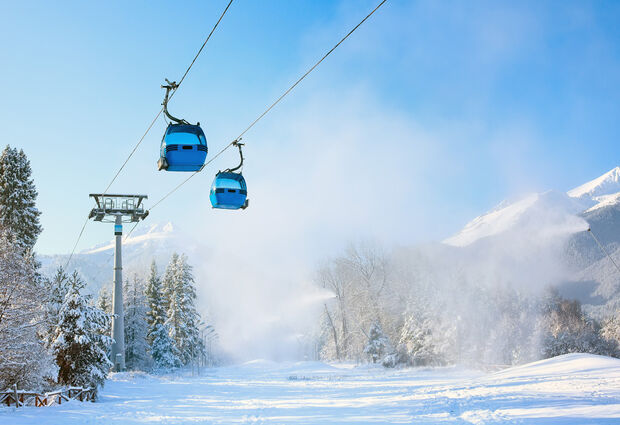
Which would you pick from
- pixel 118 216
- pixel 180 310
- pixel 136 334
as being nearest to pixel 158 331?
pixel 136 334

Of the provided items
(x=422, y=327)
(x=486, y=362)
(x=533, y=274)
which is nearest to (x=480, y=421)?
(x=486, y=362)

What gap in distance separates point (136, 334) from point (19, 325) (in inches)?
1386

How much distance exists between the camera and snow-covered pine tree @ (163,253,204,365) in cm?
5684

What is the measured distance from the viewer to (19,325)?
65.3 feet

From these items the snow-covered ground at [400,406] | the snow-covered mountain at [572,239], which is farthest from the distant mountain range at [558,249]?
the snow-covered ground at [400,406]

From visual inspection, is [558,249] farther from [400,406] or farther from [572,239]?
[400,406]

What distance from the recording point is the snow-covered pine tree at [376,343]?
62.3m

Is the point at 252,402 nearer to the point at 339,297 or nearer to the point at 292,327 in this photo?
the point at 339,297

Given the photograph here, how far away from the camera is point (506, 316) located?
165 feet

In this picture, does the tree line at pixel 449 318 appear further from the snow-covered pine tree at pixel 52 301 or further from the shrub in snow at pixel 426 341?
the snow-covered pine tree at pixel 52 301

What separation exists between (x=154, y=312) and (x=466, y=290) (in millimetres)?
35666

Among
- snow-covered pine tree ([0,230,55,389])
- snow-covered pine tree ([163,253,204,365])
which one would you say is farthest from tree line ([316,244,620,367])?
snow-covered pine tree ([0,230,55,389])

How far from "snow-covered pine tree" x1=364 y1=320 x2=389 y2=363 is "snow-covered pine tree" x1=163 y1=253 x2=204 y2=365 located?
22552 mm

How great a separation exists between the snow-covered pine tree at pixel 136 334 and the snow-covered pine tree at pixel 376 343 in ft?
90.7
